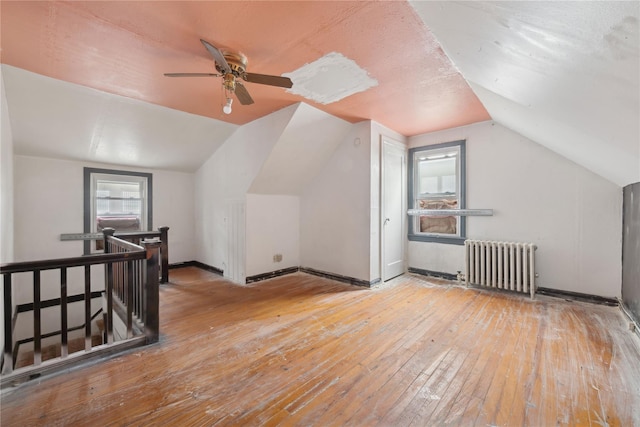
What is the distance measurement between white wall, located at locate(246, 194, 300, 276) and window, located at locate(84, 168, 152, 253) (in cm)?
248

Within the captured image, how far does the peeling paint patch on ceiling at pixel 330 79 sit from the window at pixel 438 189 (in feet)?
7.21

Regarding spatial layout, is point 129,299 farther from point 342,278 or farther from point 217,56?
point 342,278

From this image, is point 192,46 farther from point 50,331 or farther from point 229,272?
point 50,331

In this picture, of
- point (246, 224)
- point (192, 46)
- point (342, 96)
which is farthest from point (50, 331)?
point (342, 96)

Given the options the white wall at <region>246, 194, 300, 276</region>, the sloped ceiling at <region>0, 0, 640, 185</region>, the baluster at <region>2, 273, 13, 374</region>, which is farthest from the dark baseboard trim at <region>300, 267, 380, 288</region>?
the baluster at <region>2, 273, 13, 374</region>

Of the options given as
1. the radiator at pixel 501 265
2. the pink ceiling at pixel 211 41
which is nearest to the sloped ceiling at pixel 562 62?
the pink ceiling at pixel 211 41

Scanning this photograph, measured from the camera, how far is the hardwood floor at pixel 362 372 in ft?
4.94

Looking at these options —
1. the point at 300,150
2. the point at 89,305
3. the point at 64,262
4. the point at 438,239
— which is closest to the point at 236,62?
the point at 300,150

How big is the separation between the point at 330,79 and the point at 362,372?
8.75 feet

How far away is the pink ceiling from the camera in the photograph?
169cm

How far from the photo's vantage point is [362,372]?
1912mm

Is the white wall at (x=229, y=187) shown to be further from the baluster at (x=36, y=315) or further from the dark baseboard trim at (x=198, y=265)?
the baluster at (x=36, y=315)

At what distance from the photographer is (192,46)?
6.81 feet

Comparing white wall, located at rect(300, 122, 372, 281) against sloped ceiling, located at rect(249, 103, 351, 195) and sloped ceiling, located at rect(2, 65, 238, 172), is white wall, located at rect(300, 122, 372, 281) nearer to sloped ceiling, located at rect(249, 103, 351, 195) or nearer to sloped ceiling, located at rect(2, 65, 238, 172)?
sloped ceiling, located at rect(249, 103, 351, 195)
